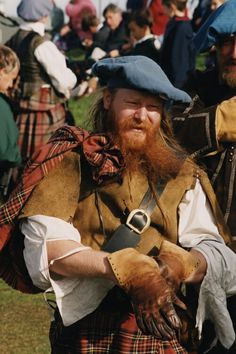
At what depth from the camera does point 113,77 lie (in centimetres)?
392

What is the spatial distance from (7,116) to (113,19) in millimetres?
8038

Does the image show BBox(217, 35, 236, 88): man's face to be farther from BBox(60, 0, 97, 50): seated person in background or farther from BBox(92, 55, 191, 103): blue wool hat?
BBox(60, 0, 97, 50): seated person in background

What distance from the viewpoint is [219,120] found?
4.18 meters

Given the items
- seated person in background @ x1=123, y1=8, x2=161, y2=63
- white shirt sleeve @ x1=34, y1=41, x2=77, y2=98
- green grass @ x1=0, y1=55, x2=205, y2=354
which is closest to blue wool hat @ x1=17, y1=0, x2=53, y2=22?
white shirt sleeve @ x1=34, y1=41, x2=77, y2=98

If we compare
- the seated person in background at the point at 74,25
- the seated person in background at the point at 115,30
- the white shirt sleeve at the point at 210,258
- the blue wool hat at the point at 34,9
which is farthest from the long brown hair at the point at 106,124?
the seated person in background at the point at 74,25

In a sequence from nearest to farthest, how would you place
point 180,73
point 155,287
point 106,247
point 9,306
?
point 155,287 < point 106,247 < point 9,306 < point 180,73

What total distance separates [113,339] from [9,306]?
11.5 ft

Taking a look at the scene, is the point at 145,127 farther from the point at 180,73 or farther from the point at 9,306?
the point at 180,73

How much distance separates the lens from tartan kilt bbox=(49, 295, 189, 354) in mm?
3893

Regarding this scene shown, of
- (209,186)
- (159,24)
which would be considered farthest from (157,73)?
(159,24)

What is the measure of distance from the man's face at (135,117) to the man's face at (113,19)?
1297cm

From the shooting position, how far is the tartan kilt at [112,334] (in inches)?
153

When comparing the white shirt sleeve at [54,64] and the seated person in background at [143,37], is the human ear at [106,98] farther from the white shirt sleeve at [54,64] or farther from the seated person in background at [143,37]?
the seated person in background at [143,37]

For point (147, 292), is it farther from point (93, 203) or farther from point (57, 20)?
point (57, 20)
